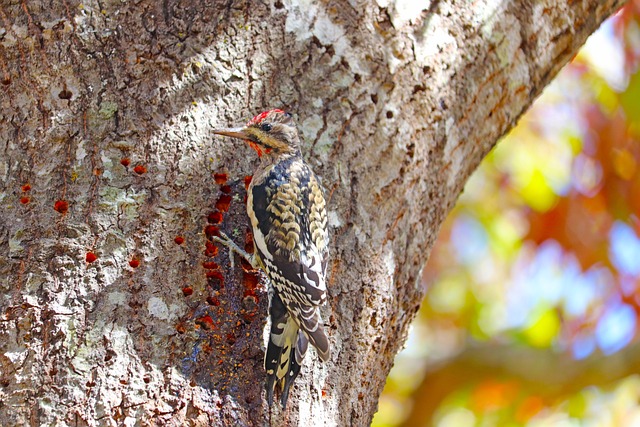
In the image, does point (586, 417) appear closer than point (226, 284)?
No

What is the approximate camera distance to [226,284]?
2.68 meters

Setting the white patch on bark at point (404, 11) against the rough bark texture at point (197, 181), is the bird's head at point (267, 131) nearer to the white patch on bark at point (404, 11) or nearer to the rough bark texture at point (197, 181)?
the rough bark texture at point (197, 181)

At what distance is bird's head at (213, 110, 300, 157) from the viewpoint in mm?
2914

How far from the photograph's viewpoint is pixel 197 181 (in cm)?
279

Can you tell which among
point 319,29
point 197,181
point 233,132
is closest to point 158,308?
point 197,181

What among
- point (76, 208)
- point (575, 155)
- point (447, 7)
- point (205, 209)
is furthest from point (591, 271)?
point (76, 208)

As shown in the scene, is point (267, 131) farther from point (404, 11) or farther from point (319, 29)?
point (404, 11)

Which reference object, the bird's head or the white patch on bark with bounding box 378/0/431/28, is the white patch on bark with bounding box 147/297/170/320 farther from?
the white patch on bark with bounding box 378/0/431/28

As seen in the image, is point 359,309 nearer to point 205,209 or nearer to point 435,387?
point 205,209

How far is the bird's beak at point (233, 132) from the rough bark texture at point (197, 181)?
55mm

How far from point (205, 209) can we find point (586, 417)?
4949 millimetres

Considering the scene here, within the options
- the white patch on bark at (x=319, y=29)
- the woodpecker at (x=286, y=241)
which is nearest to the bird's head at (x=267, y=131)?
the woodpecker at (x=286, y=241)

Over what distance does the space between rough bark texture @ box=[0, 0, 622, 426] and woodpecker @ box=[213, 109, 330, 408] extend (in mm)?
67

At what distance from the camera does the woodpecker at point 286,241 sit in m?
2.63
